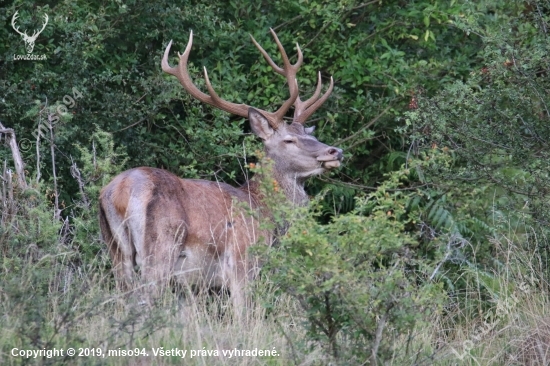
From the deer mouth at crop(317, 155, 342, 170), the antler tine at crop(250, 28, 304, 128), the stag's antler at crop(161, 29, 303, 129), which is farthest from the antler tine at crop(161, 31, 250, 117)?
the deer mouth at crop(317, 155, 342, 170)

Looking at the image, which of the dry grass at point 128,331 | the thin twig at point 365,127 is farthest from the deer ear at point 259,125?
the dry grass at point 128,331

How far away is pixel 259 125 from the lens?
348 inches

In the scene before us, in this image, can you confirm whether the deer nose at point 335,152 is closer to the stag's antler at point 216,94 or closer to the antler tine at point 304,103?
the stag's antler at point 216,94

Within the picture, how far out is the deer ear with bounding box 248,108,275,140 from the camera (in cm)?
877

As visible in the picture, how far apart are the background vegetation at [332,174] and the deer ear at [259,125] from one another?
0.59 ft

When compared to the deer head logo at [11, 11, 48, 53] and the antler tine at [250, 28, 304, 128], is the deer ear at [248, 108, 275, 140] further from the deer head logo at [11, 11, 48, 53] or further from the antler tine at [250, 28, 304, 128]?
the deer head logo at [11, 11, 48, 53]

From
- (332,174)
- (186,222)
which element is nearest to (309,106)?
(332,174)

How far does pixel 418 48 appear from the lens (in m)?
10.5

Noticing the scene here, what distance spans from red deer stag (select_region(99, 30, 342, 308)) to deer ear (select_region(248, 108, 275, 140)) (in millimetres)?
12

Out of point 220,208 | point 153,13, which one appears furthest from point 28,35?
point 220,208

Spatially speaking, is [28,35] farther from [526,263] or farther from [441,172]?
[526,263]

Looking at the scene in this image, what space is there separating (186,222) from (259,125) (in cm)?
182

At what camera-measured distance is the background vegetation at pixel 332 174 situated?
17.0 ft

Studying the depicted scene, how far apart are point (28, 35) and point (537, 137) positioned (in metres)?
4.50
